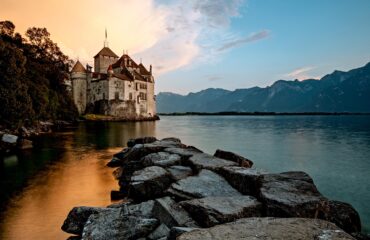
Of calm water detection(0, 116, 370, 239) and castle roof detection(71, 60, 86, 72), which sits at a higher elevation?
castle roof detection(71, 60, 86, 72)

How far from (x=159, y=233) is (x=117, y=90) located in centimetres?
8762

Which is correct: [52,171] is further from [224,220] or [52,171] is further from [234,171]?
[224,220]

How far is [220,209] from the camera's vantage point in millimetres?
7340

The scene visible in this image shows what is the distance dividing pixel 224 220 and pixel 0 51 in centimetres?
3623

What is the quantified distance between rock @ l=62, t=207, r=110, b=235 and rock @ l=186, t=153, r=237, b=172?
17.8ft

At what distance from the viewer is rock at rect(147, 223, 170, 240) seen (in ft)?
22.5

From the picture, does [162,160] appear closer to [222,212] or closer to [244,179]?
[244,179]

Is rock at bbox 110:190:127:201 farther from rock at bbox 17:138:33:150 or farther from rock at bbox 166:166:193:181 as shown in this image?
rock at bbox 17:138:33:150

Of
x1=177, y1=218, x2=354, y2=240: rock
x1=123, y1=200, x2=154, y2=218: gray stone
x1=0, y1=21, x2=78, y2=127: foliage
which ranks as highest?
x1=0, y1=21, x2=78, y2=127: foliage

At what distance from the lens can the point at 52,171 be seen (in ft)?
60.4

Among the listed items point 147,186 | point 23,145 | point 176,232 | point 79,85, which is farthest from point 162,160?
point 79,85

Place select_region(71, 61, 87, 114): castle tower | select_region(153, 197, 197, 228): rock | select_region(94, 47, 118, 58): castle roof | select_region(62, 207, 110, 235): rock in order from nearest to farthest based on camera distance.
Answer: select_region(153, 197, 197, 228): rock, select_region(62, 207, 110, 235): rock, select_region(71, 61, 87, 114): castle tower, select_region(94, 47, 118, 58): castle roof

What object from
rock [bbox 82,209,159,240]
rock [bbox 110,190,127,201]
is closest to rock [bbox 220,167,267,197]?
rock [bbox 82,209,159,240]

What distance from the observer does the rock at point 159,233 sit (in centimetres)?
685
